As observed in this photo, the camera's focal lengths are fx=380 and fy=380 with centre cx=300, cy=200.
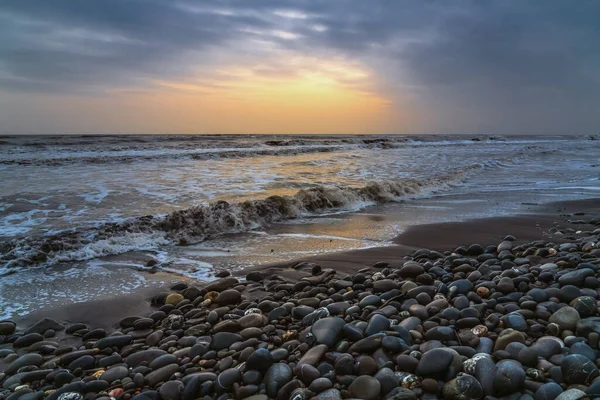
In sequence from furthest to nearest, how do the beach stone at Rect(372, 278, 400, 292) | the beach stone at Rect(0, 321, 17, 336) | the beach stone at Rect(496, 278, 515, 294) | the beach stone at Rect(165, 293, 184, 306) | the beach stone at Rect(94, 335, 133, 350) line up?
1. the beach stone at Rect(165, 293, 184, 306)
2. the beach stone at Rect(372, 278, 400, 292)
3. the beach stone at Rect(496, 278, 515, 294)
4. the beach stone at Rect(0, 321, 17, 336)
5. the beach stone at Rect(94, 335, 133, 350)

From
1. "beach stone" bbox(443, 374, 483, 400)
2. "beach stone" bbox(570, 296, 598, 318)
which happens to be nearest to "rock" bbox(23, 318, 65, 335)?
"beach stone" bbox(443, 374, 483, 400)

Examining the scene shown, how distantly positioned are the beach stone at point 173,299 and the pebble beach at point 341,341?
0.01m

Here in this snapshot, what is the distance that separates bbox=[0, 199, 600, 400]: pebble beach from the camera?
2.08 meters

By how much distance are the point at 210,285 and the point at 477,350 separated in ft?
8.35

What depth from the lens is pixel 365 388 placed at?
6.68 ft

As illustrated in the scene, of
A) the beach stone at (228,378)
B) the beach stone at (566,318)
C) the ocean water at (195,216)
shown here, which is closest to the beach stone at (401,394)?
the beach stone at (228,378)

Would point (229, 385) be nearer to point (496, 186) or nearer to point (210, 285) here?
point (210, 285)

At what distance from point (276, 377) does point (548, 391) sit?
4.64ft

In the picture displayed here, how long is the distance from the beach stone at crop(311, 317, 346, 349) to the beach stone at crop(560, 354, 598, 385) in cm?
127

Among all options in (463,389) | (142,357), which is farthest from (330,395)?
(142,357)

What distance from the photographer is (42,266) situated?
→ 481cm

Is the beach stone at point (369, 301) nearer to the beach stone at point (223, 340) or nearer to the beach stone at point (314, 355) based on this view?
the beach stone at point (314, 355)

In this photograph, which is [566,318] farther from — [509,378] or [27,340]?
[27,340]

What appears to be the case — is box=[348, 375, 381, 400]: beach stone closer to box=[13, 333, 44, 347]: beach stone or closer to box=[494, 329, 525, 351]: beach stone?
box=[494, 329, 525, 351]: beach stone
